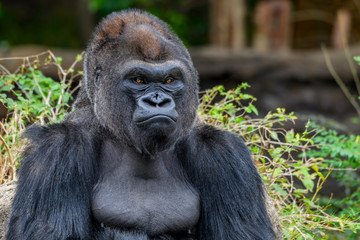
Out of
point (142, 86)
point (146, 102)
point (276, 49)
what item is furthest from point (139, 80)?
point (276, 49)

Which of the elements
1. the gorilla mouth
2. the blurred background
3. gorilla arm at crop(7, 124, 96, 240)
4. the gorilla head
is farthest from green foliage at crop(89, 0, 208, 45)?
the gorilla mouth

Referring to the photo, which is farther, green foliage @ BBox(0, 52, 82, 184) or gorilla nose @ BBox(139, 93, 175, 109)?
green foliage @ BBox(0, 52, 82, 184)

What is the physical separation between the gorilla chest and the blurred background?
5.80 metres

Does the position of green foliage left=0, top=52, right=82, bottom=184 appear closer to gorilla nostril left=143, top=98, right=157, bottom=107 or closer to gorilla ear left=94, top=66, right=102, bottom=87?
gorilla ear left=94, top=66, right=102, bottom=87

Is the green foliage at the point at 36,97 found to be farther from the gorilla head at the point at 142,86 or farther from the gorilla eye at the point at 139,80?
the gorilla eye at the point at 139,80

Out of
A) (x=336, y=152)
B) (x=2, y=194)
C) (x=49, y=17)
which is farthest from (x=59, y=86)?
(x=49, y=17)

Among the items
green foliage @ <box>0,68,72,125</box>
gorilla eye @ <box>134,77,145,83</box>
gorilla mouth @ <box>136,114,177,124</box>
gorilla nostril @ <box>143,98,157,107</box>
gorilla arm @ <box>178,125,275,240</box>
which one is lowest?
gorilla arm @ <box>178,125,275,240</box>

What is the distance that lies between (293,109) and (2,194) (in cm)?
725

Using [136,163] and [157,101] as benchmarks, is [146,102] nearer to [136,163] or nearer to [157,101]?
[157,101]

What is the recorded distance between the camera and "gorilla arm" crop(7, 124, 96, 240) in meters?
3.34

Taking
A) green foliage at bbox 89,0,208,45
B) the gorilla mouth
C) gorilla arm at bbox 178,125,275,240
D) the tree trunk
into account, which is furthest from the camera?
green foliage at bbox 89,0,208,45

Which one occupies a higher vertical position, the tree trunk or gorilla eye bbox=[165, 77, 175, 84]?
gorilla eye bbox=[165, 77, 175, 84]

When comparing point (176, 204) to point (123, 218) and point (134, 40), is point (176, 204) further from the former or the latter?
point (134, 40)

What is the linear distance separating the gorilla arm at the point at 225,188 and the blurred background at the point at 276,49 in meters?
5.53
